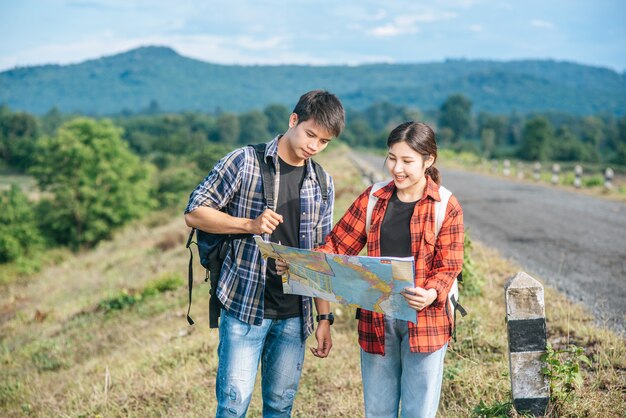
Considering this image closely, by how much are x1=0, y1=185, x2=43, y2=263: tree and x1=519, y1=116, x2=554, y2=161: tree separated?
6208 cm

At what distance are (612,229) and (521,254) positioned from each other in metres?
2.77

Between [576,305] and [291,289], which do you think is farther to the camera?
[576,305]

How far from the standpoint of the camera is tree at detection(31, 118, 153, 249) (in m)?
35.9

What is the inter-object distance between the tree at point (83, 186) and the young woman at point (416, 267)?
117 feet

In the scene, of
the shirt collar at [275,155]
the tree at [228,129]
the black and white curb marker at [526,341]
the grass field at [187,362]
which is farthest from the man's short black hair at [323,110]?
the tree at [228,129]

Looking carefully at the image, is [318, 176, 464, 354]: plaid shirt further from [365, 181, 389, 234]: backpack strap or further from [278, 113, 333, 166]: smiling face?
[278, 113, 333, 166]: smiling face

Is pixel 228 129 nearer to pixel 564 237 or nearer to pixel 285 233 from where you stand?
pixel 564 237

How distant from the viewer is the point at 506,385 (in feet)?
12.0

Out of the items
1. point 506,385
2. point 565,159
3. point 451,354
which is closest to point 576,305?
point 451,354

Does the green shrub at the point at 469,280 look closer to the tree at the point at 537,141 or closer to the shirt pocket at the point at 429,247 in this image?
the shirt pocket at the point at 429,247

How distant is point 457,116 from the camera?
132 metres

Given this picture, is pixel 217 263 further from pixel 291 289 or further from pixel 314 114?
pixel 314 114

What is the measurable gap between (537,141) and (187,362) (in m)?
77.3

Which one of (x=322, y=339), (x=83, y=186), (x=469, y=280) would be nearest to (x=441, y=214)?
(x=322, y=339)
